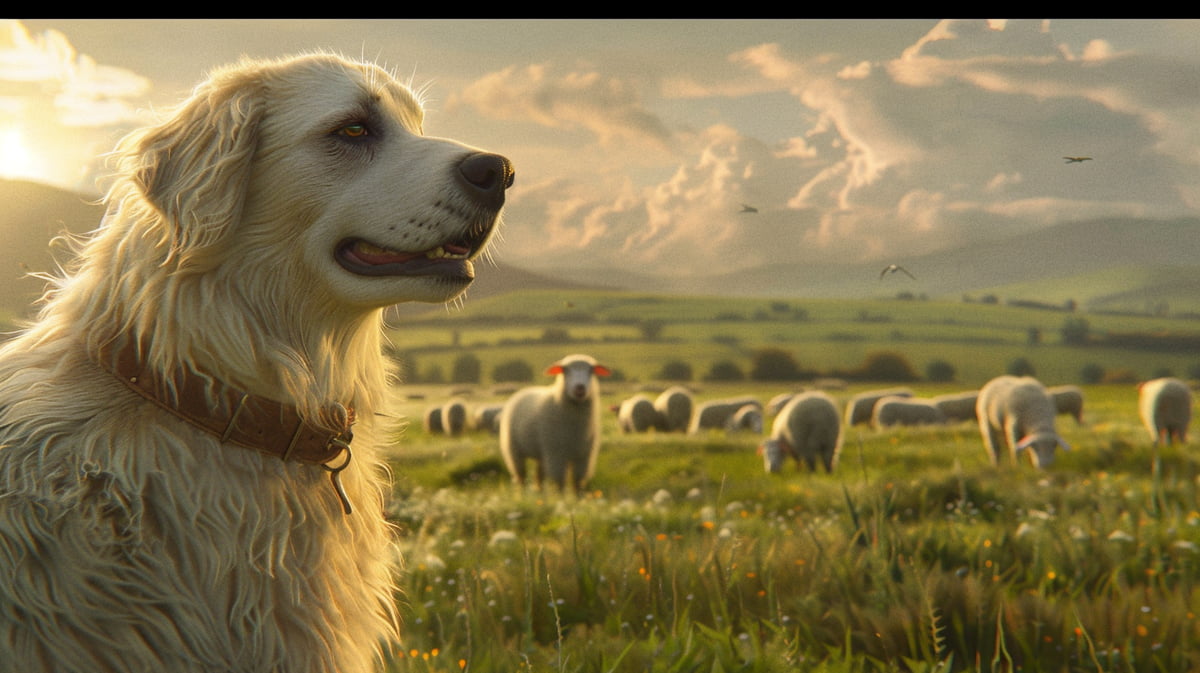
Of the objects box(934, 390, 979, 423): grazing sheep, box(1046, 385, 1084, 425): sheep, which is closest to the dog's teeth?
box(1046, 385, 1084, 425): sheep

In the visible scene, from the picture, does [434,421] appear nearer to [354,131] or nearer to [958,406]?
[958,406]

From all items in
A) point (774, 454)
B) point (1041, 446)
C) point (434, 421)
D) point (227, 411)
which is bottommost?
point (434, 421)

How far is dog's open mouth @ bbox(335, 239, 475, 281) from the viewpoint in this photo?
279 centimetres

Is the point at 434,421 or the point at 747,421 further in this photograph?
the point at 434,421

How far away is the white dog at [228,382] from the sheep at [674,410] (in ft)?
72.1

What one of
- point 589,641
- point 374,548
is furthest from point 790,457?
point 374,548

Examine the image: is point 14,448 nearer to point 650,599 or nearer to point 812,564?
point 650,599

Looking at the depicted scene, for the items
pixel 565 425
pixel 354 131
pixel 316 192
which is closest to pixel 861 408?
pixel 565 425

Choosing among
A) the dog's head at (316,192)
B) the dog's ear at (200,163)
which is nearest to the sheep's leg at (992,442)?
the dog's head at (316,192)

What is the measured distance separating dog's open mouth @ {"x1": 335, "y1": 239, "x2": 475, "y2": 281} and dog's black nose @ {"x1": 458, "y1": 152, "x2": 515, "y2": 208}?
0.20 metres

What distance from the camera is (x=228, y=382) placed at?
2.64 metres

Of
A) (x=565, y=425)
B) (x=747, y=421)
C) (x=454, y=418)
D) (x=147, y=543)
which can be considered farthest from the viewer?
(x=454, y=418)

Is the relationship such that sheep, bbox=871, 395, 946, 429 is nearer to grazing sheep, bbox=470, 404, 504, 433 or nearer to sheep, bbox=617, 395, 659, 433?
sheep, bbox=617, 395, 659, 433

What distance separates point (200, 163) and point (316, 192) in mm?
355
